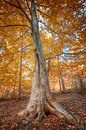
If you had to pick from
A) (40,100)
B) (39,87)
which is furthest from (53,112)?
(39,87)

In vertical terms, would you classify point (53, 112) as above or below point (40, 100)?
below

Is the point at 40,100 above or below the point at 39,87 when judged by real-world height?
Result: below

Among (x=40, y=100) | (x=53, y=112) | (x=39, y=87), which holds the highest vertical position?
(x=39, y=87)

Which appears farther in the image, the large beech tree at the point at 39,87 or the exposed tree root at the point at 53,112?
the large beech tree at the point at 39,87

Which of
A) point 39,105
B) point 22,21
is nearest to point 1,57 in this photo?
point 22,21

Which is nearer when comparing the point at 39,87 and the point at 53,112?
the point at 53,112

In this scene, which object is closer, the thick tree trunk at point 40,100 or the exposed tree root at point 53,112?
the exposed tree root at point 53,112

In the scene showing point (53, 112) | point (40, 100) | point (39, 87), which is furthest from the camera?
point (39, 87)

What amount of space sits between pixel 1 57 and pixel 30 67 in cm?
830

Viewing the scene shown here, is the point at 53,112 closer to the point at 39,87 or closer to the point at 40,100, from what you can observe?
the point at 40,100

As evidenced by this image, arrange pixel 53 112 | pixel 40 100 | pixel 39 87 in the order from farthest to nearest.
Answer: pixel 39 87, pixel 40 100, pixel 53 112

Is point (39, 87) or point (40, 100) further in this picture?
point (39, 87)

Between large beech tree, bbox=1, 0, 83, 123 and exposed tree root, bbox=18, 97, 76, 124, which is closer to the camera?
exposed tree root, bbox=18, 97, 76, 124

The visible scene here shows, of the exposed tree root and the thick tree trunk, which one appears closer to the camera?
the exposed tree root
